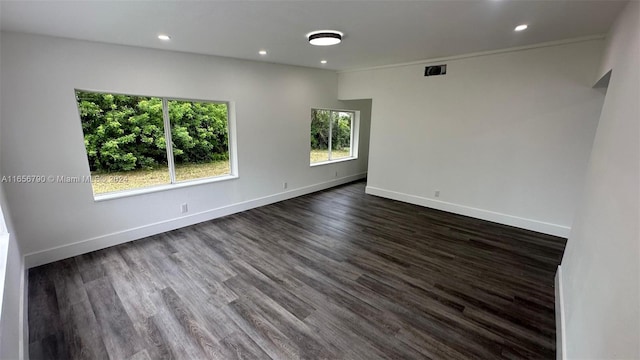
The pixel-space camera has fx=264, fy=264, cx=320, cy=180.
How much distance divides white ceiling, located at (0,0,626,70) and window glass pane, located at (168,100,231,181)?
0.91 meters

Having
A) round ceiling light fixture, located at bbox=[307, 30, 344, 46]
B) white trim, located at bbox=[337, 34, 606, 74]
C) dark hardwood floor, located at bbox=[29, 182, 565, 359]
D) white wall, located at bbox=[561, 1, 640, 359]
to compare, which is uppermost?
white trim, located at bbox=[337, 34, 606, 74]

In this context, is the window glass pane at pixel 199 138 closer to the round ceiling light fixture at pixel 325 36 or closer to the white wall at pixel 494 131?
the round ceiling light fixture at pixel 325 36

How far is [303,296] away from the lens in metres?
2.58

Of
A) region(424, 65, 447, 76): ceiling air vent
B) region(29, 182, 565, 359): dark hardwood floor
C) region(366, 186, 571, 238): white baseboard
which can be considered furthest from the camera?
region(424, 65, 447, 76): ceiling air vent

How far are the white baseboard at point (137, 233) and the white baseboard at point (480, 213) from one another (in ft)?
7.08

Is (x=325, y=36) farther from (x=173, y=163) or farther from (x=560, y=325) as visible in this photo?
(x=560, y=325)

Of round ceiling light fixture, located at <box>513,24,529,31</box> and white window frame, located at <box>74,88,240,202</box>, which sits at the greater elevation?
round ceiling light fixture, located at <box>513,24,529,31</box>

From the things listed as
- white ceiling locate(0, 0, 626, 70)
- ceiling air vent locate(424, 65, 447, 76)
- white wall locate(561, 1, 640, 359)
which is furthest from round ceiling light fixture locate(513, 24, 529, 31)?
ceiling air vent locate(424, 65, 447, 76)

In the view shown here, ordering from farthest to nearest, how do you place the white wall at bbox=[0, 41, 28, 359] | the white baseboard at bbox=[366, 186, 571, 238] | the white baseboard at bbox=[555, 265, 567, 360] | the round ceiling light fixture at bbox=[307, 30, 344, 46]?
1. the white baseboard at bbox=[366, 186, 571, 238]
2. the round ceiling light fixture at bbox=[307, 30, 344, 46]
3. the white baseboard at bbox=[555, 265, 567, 360]
4. the white wall at bbox=[0, 41, 28, 359]

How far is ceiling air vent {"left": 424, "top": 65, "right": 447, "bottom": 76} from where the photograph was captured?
14.9ft

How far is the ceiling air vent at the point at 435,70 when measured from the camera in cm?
455

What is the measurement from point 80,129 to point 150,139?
0.79m

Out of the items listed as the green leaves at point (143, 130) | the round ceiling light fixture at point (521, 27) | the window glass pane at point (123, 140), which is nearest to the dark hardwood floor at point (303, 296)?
the window glass pane at point (123, 140)

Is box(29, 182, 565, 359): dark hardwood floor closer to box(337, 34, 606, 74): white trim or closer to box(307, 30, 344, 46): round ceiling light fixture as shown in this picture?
box(307, 30, 344, 46): round ceiling light fixture
